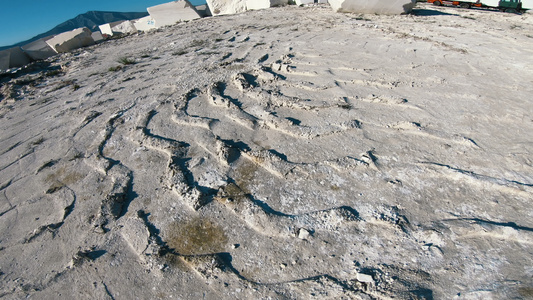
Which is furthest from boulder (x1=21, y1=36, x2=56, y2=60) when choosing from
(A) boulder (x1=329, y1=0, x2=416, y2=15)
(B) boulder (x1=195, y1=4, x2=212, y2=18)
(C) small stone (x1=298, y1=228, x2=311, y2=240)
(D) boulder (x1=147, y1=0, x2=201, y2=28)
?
(C) small stone (x1=298, y1=228, x2=311, y2=240)

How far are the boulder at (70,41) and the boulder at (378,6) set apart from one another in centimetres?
755

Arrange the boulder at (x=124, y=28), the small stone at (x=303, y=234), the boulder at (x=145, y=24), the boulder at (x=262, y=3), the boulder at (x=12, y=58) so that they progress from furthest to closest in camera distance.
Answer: the boulder at (x=124, y=28)
the boulder at (x=145, y=24)
the boulder at (x=262, y=3)
the boulder at (x=12, y=58)
the small stone at (x=303, y=234)

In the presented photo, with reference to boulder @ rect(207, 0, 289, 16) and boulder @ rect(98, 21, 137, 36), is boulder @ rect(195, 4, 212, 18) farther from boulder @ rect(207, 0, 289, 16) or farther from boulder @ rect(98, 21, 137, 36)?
boulder @ rect(98, 21, 137, 36)

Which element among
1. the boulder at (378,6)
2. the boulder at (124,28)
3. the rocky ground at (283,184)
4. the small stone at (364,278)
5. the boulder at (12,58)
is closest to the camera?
the small stone at (364,278)

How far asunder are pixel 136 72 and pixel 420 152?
441cm

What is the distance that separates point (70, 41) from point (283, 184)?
9370mm

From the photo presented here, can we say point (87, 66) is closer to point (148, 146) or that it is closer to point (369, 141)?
point (148, 146)

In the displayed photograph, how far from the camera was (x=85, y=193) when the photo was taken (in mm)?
2203

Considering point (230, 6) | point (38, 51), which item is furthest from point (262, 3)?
point (38, 51)

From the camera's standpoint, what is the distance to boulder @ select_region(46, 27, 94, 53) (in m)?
8.31

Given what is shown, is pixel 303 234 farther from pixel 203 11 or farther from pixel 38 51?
pixel 203 11

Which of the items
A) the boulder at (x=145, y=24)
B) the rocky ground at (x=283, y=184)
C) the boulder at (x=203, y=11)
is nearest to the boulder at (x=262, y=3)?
the boulder at (x=203, y=11)

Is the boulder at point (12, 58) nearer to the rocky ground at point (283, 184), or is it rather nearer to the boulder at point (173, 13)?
the boulder at point (173, 13)

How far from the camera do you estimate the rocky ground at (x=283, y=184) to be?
4.89ft
